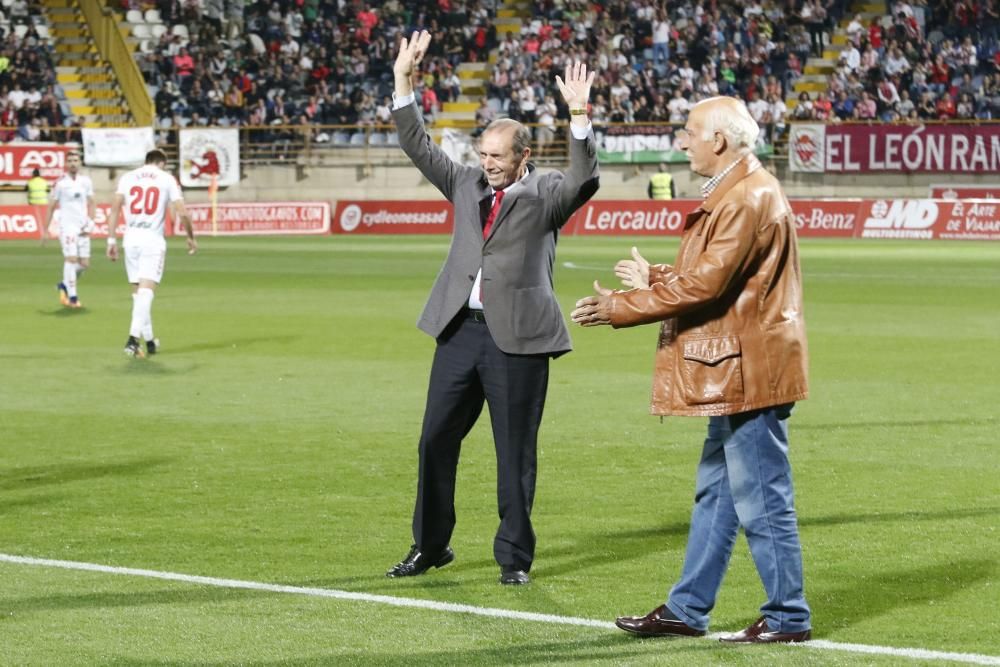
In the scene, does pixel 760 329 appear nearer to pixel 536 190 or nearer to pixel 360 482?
pixel 536 190

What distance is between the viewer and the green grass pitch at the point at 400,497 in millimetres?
6328

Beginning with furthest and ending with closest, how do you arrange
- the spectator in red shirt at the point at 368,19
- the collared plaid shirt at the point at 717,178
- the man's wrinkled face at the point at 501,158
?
the spectator in red shirt at the point at 368,19, the man's wrinkled face at the point at 501,158, the collared plaid shirt at the point at 717,178

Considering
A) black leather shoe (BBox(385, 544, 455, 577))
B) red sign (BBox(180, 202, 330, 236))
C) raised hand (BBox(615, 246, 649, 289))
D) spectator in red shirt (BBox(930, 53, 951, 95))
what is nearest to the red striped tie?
raised hand (BBox(615, 246, 649, 289))

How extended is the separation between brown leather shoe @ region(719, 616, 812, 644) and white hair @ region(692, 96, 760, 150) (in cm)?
176

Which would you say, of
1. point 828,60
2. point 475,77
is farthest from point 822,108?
point 475,77

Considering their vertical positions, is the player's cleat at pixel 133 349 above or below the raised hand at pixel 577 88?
below

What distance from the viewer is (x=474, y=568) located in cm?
761

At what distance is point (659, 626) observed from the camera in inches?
245

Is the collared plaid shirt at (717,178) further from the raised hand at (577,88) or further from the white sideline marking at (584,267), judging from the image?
the white sideline marking at (584,267)

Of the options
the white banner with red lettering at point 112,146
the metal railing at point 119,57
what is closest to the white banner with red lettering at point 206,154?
the white banner with red lettering at point 112,146

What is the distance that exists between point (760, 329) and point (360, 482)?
184 inches

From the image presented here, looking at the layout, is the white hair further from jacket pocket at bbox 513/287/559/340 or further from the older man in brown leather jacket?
jacket pocket at bbox 513/287/559/340

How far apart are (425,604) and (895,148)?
4083cm

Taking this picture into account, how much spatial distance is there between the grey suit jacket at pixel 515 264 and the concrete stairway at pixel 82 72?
4501 centimetres
